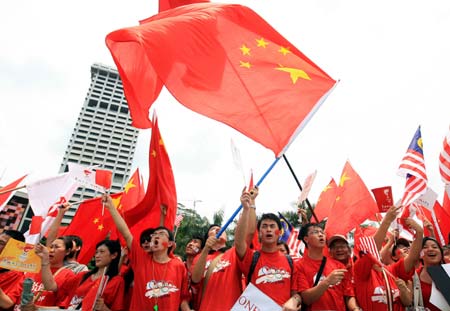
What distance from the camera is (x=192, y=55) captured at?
4055 mm

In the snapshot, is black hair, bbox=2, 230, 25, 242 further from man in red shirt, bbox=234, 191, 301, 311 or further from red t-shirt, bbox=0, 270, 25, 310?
man in red shirt, bbox=234, 191, 301, 311

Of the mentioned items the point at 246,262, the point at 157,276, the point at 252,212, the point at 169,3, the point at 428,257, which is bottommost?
the point at 157,276

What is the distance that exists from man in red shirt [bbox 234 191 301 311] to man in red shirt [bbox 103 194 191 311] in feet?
2.28

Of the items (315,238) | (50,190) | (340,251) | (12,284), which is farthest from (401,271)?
(50,190)

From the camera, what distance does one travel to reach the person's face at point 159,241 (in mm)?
3369

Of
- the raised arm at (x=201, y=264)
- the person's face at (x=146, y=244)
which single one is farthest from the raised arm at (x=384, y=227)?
the person's face at (x=146, y=244)

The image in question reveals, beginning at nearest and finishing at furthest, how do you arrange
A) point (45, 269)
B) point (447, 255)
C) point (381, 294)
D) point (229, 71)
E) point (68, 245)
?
point (381, 294) < point (45, 269) < point (447, 255) < point (68, 245) < point (229, 71)

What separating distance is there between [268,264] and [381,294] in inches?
→ 47.2

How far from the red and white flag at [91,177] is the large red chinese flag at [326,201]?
4.54 meters

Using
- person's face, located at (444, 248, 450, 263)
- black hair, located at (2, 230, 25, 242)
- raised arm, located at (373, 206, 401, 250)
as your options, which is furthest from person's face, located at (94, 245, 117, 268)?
person's face, located at (444, 248, 450, 263)

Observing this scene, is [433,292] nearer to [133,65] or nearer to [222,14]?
[222,14]

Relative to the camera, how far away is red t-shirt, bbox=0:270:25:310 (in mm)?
3162

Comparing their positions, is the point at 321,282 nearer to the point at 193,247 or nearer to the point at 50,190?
the point at 193,247

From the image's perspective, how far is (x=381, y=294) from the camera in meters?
3.17
